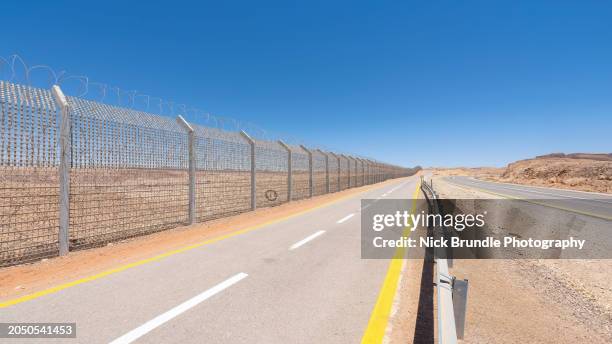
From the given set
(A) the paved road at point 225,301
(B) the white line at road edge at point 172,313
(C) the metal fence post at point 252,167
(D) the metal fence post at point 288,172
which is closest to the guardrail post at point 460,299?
(A) the paved road at point 225,301

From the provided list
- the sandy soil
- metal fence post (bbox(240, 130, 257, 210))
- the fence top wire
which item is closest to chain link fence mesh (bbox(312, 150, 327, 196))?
the fence top wire

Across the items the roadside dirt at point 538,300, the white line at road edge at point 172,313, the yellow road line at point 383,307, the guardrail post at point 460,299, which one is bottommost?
the roadside dirt at point 538,300

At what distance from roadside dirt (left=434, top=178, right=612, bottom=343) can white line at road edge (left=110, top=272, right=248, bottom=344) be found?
2924 millimetres

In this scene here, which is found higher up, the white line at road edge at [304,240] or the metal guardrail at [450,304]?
the metal guardrail at [450,304]

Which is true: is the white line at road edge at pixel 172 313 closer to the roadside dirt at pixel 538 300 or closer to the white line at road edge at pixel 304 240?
the white line at road edge at pixel 304 240

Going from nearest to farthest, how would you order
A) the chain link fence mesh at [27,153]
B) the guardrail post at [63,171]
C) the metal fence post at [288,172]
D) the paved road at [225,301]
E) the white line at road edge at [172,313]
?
the white line at road edge at [172,313] → the paved road at [225,301] → the chain link fence mesh at [27,153] → the guardrail post at [63,171] → the metal fence post at [288,172]

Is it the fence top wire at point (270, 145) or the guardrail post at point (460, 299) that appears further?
the fence top wire at point (270, 145)

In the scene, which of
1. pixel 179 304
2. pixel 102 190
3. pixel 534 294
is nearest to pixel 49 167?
pixel 102 190

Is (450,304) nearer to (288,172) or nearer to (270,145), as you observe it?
(270,145)

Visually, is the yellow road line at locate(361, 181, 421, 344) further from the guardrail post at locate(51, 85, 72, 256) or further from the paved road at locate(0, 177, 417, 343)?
the guardrail post at locate(51, 85, 72, 256)

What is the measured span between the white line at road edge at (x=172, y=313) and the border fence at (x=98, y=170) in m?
3.46

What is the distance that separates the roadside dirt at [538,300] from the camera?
3.19 m

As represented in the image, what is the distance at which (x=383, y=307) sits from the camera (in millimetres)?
3559

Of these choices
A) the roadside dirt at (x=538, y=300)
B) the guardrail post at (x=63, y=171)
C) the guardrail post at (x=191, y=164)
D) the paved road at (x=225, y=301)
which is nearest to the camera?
the paved road at (x=225, y=301)
